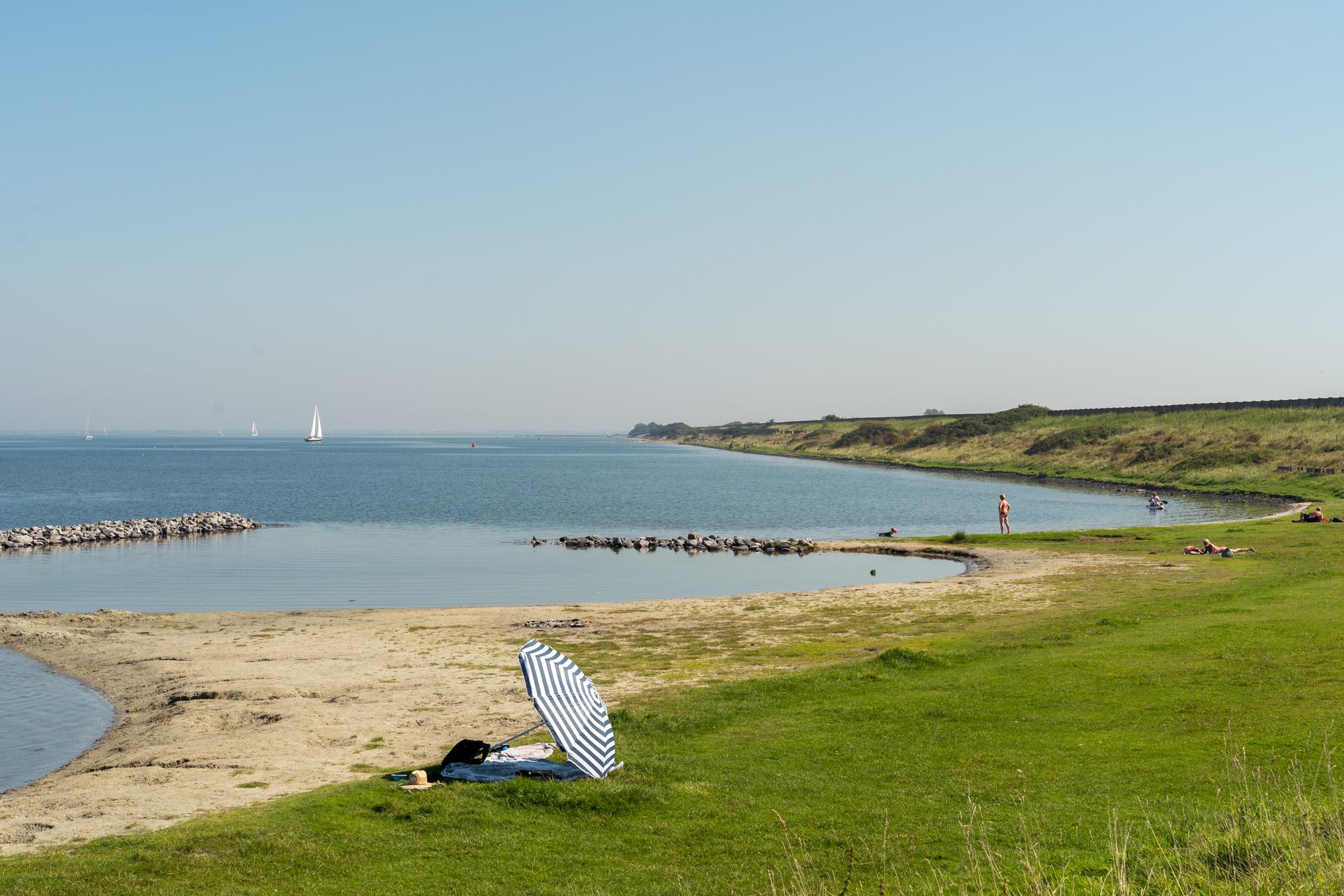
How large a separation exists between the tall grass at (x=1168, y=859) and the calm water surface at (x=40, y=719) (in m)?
16.6

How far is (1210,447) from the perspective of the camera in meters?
122

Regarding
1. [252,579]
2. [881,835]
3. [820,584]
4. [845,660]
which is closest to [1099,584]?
[820,584]

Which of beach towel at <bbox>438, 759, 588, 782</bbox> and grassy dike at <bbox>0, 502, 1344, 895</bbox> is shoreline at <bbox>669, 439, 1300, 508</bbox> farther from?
beach towel at <bbox>438, 759, 588, 782</bbox>

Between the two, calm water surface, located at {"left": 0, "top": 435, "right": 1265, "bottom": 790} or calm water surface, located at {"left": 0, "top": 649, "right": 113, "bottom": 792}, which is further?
calm water surface, located at {"left": 0, "top": 435, "right": 1265, "bottom": 790}

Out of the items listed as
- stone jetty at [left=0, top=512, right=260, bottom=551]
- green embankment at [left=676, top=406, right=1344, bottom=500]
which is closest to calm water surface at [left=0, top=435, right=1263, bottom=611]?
stone jetty at [left=0, top=512, right=260, bottom=551]

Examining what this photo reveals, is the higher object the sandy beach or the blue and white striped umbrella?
the blue and white striped umbrella

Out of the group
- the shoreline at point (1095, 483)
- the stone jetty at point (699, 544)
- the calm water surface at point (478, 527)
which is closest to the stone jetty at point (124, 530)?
the calm water surface at point (478, 527)

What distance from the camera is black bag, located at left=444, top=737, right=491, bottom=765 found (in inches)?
672

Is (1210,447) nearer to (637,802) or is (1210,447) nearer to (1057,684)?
(1057,684)

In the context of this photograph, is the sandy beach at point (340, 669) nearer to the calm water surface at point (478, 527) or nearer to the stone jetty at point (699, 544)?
the calm water surface at point (478, 527)

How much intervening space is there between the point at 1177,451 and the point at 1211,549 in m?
89.9

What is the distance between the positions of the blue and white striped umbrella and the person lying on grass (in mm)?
38608

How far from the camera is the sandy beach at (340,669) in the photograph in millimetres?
18016

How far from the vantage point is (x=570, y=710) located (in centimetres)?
1605
